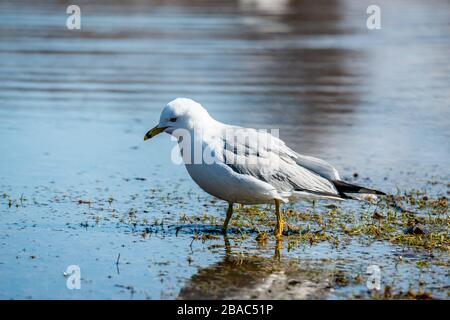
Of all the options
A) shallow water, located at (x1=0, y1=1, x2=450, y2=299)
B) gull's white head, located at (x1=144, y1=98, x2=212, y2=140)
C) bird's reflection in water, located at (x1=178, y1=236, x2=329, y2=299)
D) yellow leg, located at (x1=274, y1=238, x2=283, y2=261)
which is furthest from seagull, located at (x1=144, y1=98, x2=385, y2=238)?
bird's reflection in water, located at (x1=178, y1=236, x2=329, y2=299)

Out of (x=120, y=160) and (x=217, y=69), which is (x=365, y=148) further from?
(x=217, y=69)

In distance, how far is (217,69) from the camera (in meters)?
20.7

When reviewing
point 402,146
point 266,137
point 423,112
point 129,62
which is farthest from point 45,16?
point 266,137

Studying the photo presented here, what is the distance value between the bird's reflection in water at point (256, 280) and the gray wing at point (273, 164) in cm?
87

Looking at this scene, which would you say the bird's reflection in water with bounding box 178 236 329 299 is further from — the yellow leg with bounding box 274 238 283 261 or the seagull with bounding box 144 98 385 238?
the seagull with bounding box 144 98 385 238

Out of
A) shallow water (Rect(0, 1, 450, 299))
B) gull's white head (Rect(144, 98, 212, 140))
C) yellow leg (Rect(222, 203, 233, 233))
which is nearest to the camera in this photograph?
shallow water (Rect(0, 1, 450, 299))

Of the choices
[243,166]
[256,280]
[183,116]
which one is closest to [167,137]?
[183,116]

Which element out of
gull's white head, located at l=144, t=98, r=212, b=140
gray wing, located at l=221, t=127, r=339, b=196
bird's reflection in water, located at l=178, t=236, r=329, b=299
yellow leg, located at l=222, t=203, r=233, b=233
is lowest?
bird's reflection in water, located at l=178, t=236, r=329, b=299

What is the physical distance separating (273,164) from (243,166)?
359 mm

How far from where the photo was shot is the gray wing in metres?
8.48

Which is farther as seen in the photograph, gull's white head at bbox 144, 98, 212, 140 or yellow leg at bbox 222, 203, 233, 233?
yellow leg at bbox 222, 203, 233, 233

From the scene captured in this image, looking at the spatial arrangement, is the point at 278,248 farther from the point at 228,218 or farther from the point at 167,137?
the point at 167,137

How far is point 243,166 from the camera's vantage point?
845cm
